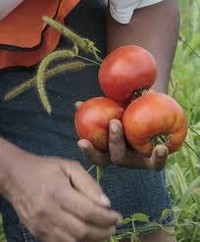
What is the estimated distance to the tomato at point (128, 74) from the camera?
1817 millimetres

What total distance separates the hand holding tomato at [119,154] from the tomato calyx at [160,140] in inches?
0.9

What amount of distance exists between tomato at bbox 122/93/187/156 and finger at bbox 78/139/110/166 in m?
0.07

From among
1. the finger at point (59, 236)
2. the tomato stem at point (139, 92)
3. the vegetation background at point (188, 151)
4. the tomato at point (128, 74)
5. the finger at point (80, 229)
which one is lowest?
the vegetation background at point (188, 151)

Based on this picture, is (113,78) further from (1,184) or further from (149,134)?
(1,184)

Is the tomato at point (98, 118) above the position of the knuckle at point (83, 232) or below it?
above

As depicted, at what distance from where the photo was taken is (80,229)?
5.82ft

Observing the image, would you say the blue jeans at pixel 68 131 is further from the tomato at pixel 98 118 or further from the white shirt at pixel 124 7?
the tomato at pixel 98 118

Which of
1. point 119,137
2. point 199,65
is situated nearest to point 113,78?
point 119,137

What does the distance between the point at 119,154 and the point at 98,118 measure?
0.08 m

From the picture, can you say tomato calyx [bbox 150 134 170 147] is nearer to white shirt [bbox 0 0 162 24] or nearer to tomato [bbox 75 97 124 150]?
tomato [bbox 75 97 124 150]

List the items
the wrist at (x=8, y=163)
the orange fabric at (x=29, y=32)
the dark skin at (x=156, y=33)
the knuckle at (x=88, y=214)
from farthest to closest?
the dark skin at (x=156, y=33)
the orange fabric at (x=29, y=32)
the wrist at (x=8, y=163)
the knuckle at (x=88, y=214)

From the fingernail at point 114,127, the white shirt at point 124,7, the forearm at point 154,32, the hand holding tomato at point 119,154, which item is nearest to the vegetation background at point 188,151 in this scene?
the forearm at point 154,32

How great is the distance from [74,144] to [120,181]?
15cm

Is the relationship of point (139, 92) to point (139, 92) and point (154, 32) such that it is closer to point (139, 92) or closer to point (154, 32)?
point (139, 92)
